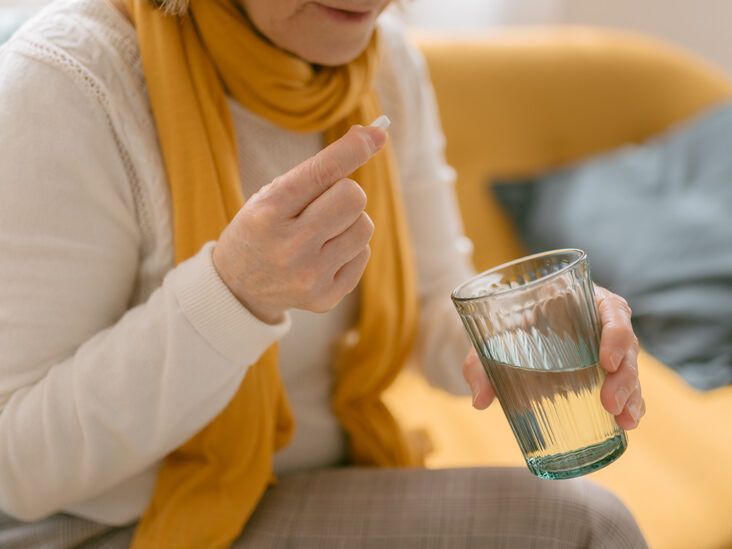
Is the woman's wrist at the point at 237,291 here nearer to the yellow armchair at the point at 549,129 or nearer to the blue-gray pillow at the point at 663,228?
the yellow armchair at the point at 549,129

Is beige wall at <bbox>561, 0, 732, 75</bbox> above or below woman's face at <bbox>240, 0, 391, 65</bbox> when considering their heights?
below

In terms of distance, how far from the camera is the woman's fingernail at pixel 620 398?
64cm

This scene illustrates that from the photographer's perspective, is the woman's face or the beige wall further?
the beige wall

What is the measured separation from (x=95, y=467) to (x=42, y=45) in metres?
0.38

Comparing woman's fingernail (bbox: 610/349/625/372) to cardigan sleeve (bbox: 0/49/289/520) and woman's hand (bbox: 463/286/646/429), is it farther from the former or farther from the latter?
cardigan sleeve (bbox: 0/49/289/520)

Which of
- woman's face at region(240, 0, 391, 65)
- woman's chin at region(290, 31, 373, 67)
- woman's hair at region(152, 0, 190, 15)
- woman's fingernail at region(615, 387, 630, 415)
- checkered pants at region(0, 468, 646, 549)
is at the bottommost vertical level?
checkered pants at region(0, 468, 646, 549)

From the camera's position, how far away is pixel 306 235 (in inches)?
23.5

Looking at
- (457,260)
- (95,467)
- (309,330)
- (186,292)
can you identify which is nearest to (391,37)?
(457,260)

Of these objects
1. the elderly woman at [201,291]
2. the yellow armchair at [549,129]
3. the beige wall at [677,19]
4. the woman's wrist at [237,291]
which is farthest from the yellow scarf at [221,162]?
the beige wall at [677,19]

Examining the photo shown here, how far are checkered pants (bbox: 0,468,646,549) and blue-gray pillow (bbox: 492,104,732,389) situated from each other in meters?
0.64

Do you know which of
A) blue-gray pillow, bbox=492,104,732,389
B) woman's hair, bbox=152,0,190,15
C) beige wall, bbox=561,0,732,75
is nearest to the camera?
woman's hair, bbox=152,0,190,15

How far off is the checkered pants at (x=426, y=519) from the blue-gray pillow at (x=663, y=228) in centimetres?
64

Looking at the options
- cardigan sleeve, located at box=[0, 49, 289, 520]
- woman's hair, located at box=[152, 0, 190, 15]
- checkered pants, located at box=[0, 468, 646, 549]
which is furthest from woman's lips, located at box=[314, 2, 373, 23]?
checkered pants, located at box=[0, 468, 646, 549]

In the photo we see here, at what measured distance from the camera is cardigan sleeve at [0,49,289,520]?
0.68 metres
